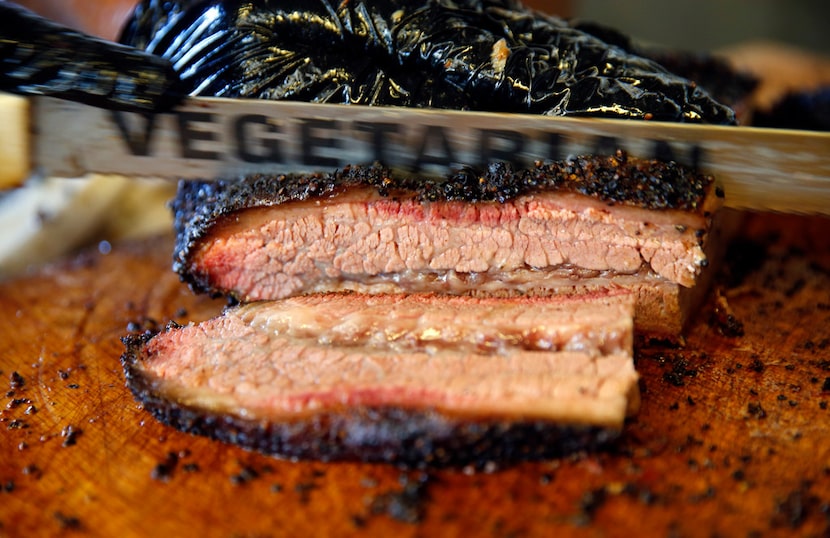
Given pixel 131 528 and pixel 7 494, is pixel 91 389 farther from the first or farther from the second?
pixel 131 528

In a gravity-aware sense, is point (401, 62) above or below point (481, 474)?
above

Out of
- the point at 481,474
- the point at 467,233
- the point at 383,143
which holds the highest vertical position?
the point at 383,143

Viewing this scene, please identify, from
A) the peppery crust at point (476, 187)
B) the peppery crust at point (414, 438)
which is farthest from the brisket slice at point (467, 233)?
the peppery crust at point (414, 438)

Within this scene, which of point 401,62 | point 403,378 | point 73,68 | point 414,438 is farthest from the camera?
point 401,62

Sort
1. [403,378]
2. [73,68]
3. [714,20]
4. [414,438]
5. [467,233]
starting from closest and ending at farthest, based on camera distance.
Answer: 1. [414,438]
2. [403,378]
3. [73,68]
4. [467,233]
5. [714,20]

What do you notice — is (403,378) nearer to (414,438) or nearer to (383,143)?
(414,438)

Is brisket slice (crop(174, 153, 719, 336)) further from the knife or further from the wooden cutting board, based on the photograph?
the wooden cutting board

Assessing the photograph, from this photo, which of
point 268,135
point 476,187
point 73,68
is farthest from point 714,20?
point 73,68
